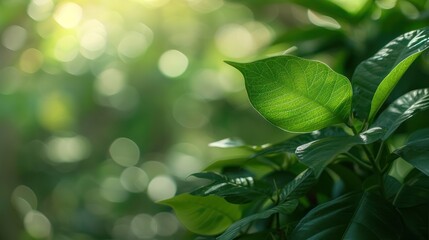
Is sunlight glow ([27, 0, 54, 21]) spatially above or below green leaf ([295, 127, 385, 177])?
below

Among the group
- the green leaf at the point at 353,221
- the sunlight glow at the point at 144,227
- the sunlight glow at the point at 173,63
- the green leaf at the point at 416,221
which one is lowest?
the sunlight glow at the point at 144,227

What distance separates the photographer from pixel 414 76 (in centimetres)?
84

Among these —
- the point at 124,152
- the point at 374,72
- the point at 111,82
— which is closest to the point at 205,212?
the point at 374,72

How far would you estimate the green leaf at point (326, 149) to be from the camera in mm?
413

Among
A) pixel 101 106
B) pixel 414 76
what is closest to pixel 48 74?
pixel 101 106

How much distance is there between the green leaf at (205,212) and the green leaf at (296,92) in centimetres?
12

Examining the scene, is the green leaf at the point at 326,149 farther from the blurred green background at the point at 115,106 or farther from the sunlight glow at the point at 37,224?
the sunlight glow at the point at 37,224

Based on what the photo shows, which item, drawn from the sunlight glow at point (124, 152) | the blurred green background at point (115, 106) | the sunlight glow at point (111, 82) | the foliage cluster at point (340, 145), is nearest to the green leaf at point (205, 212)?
the foliage cluster at point (340, 145)

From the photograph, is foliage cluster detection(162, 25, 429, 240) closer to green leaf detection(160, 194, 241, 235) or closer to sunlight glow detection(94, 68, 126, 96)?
green leaf detection(160, 194, 241, 235)

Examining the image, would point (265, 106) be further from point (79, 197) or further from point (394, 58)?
point (79, 197)

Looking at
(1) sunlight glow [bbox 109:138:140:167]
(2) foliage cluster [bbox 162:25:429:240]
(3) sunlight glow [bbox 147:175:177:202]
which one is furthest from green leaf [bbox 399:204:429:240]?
(1) sunlight glow [bbox 109:138:140:167]

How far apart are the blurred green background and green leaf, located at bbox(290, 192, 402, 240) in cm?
154

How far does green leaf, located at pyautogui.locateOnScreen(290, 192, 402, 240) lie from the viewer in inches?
17.8

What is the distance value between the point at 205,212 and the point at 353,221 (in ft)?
0.50
